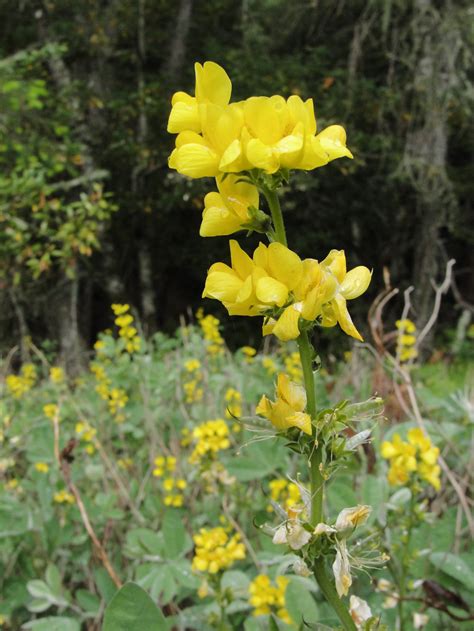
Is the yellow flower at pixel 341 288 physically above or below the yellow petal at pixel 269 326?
above

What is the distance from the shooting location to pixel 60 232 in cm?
499

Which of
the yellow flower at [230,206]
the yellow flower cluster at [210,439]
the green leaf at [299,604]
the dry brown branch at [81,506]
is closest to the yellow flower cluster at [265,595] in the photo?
the green leaf at [299,604]

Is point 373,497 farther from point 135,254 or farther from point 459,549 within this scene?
point 135,254

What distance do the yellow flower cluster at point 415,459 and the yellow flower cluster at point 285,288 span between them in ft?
1.99

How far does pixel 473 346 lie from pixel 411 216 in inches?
57.1

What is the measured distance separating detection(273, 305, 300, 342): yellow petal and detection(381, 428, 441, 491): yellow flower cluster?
657 mm

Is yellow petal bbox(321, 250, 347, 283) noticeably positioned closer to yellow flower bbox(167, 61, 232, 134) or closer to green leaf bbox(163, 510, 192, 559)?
yellow flower bbox(167, 61, 232, 134)

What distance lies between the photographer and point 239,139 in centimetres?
56

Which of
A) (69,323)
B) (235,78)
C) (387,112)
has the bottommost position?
(69,323)

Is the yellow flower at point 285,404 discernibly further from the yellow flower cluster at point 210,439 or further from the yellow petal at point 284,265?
the yellow flower cluster at point 210,439

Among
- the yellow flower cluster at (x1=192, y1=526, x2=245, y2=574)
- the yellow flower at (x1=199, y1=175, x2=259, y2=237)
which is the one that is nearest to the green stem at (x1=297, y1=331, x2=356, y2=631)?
the yellow flower at (x1=199, y1=175, x2=259, y2=237)

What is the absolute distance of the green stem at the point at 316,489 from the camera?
1.82 ft

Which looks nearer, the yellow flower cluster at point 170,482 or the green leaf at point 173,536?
the green leaf at point 173,536

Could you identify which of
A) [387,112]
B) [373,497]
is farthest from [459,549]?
[387,112]
